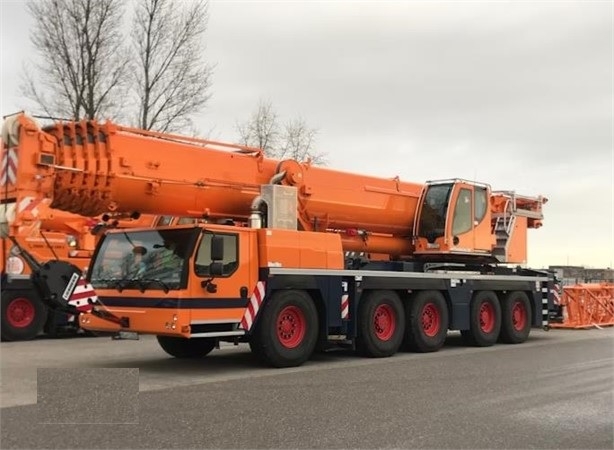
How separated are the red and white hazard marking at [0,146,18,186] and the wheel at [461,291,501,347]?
9.56m

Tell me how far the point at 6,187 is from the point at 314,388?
16.0 ft

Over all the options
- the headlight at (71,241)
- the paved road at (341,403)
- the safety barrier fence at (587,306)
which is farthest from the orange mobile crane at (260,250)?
the safety barrier fence at (587,306)

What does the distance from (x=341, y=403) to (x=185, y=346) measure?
16.5ft

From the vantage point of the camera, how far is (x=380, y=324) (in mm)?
12836

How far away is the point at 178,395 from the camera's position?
27.4 feet

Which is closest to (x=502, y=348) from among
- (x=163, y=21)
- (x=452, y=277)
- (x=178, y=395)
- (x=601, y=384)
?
(x=452, y=277)

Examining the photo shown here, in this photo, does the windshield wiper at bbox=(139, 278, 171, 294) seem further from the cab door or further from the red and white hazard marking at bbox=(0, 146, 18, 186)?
the cab door

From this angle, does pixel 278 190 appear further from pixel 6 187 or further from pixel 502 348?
pixel 502 348

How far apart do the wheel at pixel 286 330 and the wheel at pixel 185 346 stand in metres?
1.78

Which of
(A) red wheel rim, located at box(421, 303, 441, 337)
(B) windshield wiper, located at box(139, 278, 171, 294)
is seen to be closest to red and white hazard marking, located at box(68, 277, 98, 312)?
(B) windshield wiper, located at box(139, 278, 171, 294)

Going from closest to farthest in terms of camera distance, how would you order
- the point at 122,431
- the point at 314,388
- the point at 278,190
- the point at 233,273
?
the point at 122,431 < the point at 314,388 < the point at 233,273 < the point at 278,190

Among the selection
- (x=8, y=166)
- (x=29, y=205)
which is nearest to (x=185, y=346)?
(x=29, y=205)

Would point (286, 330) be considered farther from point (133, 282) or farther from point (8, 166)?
point (8, 166)

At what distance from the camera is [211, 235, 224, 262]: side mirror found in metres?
10.1
